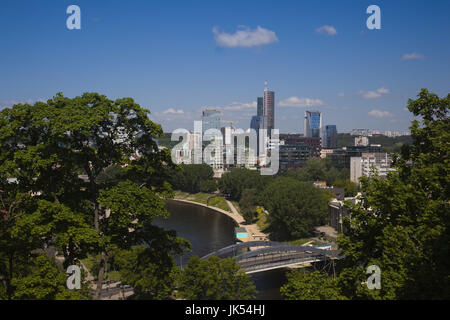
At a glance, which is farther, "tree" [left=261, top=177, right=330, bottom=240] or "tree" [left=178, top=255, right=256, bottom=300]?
"tree" [left=261, top=177, right=330, bottom=240]

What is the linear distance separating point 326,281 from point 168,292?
5.07 meters

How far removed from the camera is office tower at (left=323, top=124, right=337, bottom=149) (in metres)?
162

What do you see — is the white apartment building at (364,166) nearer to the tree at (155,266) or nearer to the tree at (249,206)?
the tree at (249,206)

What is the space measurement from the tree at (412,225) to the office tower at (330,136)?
152121 mm

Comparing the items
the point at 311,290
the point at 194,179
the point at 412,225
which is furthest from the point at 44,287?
the point at 194,179

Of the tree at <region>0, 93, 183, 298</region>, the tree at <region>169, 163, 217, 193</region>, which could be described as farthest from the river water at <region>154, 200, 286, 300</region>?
the tree at <region>0, 93, 183, 298</region>

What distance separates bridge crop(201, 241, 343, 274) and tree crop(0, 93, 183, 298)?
1592 cm

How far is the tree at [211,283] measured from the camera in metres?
11.2

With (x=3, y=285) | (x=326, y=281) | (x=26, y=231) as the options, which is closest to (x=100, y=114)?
(x=26, y=231)

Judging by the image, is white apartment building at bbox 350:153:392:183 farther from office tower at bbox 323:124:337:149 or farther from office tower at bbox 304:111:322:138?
office tower at bbox 304:111:322:138

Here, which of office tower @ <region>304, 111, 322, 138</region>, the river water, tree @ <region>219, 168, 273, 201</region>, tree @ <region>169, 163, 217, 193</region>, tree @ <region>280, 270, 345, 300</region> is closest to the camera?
tree @ <region>280, 270, 345, 300</region>

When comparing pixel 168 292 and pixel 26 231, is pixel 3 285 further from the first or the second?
pixel 168 292

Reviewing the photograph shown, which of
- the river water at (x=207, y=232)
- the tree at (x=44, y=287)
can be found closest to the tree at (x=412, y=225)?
the tree at (x=44, y=287)

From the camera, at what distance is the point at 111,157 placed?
406 inches
